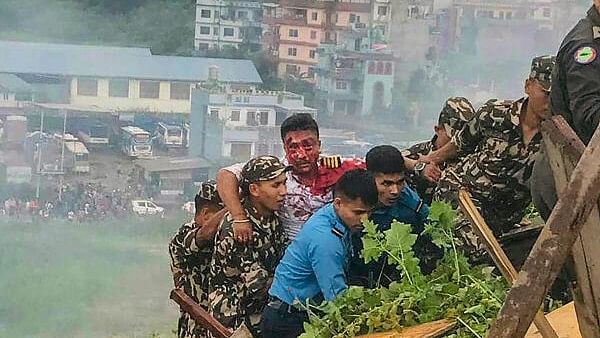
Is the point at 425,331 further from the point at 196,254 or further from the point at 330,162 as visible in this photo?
the point at 196,254

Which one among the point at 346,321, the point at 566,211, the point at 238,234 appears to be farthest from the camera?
the point at 238,234

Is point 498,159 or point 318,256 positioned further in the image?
point 498,159

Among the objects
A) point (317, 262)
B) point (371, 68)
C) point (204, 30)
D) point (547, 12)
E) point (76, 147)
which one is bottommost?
point (76, 147)

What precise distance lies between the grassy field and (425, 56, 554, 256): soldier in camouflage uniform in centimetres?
295

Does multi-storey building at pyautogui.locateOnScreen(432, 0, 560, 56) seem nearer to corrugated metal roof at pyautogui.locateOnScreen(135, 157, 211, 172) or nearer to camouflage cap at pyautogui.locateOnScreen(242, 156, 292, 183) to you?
corrugated metal roof at pyautogui.locateOnScreen(135, 157, 211, 172)

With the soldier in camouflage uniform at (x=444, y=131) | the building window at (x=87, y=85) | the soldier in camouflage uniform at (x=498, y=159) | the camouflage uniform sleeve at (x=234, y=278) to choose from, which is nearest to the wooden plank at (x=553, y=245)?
the soldier in camouflage uniform at (x=498, y=159)

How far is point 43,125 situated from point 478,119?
322 centimetres

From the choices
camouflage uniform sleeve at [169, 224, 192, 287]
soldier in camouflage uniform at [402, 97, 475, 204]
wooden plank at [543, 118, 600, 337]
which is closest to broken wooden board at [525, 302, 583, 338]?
wooden plank at [543, 118, 600, 337]

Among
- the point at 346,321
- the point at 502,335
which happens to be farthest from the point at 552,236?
the point at 346,321

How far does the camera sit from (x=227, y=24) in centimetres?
646

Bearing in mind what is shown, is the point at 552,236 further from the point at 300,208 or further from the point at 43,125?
the point at 43,125

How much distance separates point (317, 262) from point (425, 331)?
607mm

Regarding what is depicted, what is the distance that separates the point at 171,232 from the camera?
673cm

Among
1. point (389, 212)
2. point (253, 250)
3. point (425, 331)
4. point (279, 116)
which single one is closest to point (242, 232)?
point (253, 250)
